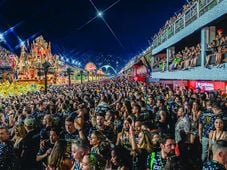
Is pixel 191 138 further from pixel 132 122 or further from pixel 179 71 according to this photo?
pixel 179 71

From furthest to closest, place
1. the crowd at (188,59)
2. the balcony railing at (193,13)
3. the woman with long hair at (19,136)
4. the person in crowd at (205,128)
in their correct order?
1. the crowd at (188,59)
2. the balcony railing at (193,13)
3. the person in crowd at (205,128)
4. the woman with long hair at (19,136)

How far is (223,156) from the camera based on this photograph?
15.4ft

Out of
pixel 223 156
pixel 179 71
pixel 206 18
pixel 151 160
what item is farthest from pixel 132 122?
pixel 179 71

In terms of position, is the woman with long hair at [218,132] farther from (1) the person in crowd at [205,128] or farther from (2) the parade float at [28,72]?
(2) the parade float at [28,72]

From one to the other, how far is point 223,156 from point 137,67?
199 feet

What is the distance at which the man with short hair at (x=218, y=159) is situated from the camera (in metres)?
4.37

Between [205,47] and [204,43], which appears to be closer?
[205,47]

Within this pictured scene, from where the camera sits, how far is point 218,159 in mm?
4691

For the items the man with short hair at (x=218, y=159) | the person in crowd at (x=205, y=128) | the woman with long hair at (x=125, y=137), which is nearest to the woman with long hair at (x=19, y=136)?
the woman with long hair at (x=125, y=137)

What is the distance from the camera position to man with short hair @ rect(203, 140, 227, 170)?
14.3ft

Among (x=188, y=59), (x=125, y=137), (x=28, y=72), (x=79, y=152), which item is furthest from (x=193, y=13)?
(x=28, y=72)

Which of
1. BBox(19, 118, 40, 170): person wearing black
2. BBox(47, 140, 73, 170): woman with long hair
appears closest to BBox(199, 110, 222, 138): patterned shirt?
BBox(47, 140, 73, 170): woman with long hair

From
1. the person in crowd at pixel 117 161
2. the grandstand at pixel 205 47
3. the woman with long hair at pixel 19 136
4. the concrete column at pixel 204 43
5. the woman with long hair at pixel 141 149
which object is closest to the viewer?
the person in crowd at pixel 117 161

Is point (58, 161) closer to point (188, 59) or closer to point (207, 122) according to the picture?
point (207, 122)
